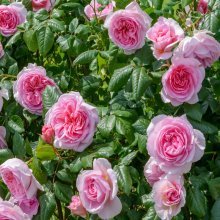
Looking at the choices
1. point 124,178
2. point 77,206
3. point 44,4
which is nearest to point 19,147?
point 77,206

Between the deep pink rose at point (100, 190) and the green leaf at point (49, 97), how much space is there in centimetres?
32

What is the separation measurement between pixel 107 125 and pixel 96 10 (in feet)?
2.27

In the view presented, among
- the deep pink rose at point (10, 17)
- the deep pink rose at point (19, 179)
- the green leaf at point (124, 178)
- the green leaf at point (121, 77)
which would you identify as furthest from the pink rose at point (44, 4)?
the green leaf at point (124, 178)

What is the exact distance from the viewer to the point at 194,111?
6.31 ft

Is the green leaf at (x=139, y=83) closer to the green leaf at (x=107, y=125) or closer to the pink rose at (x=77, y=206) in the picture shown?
the green leaf at (x=107, y=125)

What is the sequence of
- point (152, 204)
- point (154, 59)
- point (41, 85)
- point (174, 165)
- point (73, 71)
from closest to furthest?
point (174, 165) < point (152, 204) < point (154, 59) < point (41, 85) < point (73, 71)

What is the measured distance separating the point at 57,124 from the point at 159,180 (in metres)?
0.35

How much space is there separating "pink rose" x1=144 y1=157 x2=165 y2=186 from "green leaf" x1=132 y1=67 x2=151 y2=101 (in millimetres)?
209

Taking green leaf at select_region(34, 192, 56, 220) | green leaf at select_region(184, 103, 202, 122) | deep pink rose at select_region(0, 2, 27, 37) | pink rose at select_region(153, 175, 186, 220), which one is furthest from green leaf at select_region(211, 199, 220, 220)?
deep pink rose at select_region(0, 2, 27, 37)

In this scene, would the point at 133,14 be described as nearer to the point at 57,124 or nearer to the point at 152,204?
the point at 57,124

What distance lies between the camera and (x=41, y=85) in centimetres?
224

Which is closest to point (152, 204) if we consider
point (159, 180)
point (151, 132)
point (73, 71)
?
point (159, 180)

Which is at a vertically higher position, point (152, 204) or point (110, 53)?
point (110, 53)

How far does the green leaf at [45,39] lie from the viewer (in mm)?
2270
